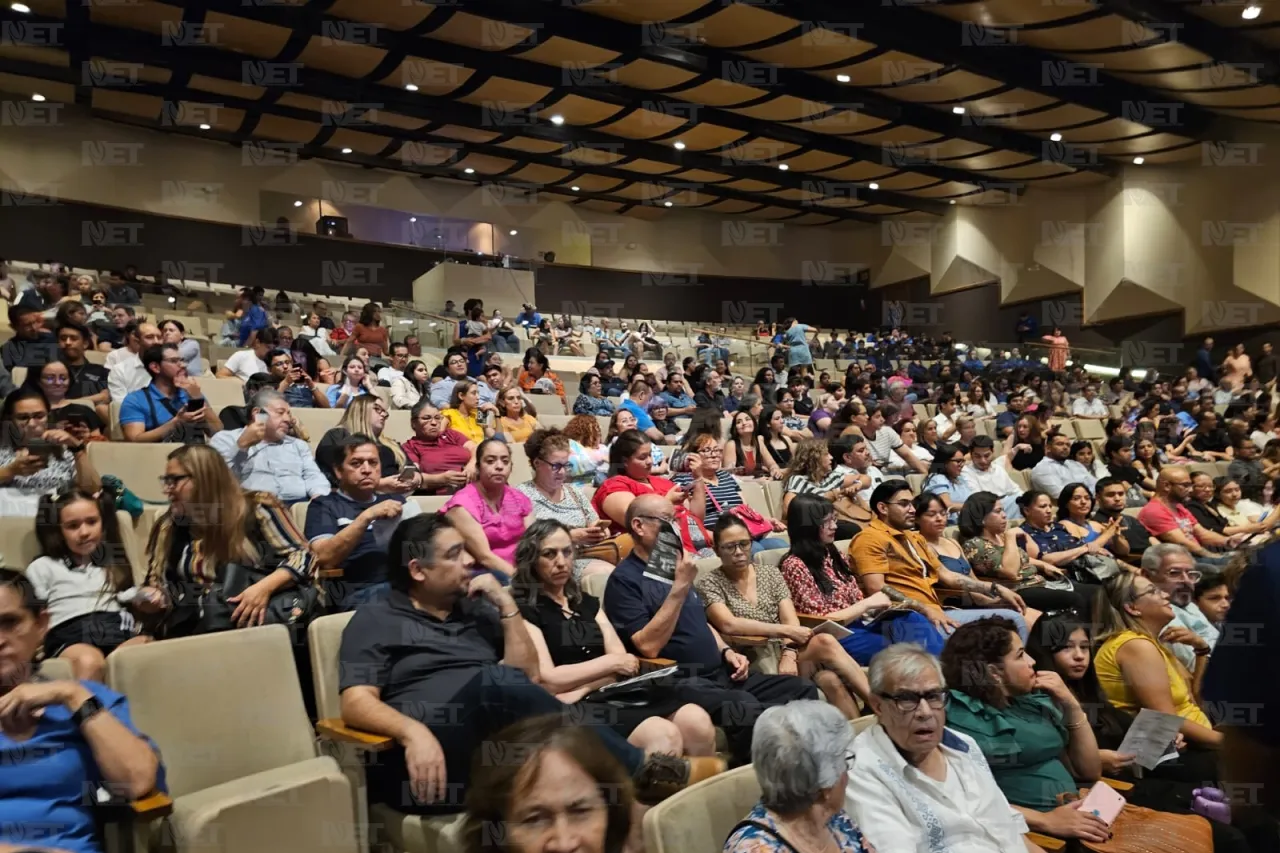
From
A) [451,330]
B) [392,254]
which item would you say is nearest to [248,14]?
[451,330]

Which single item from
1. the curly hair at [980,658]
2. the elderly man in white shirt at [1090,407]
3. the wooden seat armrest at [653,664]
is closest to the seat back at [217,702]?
the wooden seat armrest at [653,664]

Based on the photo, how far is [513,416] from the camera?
4793 mm

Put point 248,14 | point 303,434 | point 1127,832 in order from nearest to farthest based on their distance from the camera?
point 1127,832, point 303,434, point 248,14

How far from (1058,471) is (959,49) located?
17.3 feet

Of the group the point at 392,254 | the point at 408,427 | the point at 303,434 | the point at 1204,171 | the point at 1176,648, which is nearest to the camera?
the point at 1176,648

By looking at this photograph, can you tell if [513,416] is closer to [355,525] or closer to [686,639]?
[355,525]

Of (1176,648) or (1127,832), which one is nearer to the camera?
(1127,832)

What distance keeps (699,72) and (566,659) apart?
8.48 meters

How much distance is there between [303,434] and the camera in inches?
147

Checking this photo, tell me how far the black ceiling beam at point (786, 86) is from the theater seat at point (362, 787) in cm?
725

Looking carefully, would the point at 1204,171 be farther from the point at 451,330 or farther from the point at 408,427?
the point at 408,427

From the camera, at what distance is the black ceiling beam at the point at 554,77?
8195mm

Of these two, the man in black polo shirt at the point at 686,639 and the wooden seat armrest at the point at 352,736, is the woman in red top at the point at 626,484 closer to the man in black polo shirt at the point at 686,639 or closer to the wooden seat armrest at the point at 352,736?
the man in black polo shirt at the point at 686,639

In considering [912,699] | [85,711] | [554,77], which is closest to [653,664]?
[912,699]
